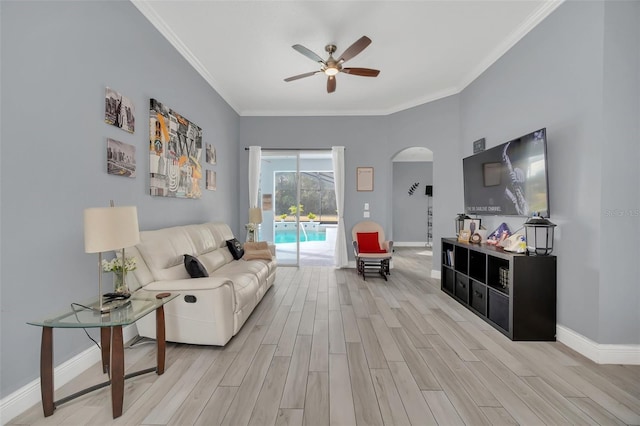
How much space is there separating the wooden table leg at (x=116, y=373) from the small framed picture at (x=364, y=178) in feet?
15.5

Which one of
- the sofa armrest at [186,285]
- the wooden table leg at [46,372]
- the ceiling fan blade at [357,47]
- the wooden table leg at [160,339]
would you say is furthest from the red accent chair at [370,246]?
the wooden table leg at [46,372]

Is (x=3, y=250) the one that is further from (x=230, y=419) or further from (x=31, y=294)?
(x=230, y=419)

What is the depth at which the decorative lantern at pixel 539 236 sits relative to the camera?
2490mm

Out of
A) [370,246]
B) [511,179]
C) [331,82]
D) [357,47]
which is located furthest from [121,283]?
[370,246]

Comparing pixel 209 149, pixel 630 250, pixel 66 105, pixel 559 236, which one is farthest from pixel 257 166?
pixel 630 250

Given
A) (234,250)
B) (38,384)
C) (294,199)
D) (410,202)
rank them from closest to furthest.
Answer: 1. (38,384)
2. (234,250)
3. (294,199)
4. (410,202)

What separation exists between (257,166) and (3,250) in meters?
4.21

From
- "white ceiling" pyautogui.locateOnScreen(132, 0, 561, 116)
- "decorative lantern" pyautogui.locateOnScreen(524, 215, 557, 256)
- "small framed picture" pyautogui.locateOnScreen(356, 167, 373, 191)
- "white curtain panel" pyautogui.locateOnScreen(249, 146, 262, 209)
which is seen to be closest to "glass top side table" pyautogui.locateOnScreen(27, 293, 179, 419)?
"white ceiling" pyautogui.locateOnScreen(132, 0, 561, 116)

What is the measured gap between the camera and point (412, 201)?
337 inches

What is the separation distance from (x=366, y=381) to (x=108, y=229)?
6.35 feet

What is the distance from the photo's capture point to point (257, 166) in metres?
5.54

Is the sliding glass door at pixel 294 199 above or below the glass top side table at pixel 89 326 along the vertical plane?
above

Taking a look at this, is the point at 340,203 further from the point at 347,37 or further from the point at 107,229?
the point at 107,229

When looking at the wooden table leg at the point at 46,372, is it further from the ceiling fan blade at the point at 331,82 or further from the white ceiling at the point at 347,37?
the ceiling fan blade at the point at 331,82
